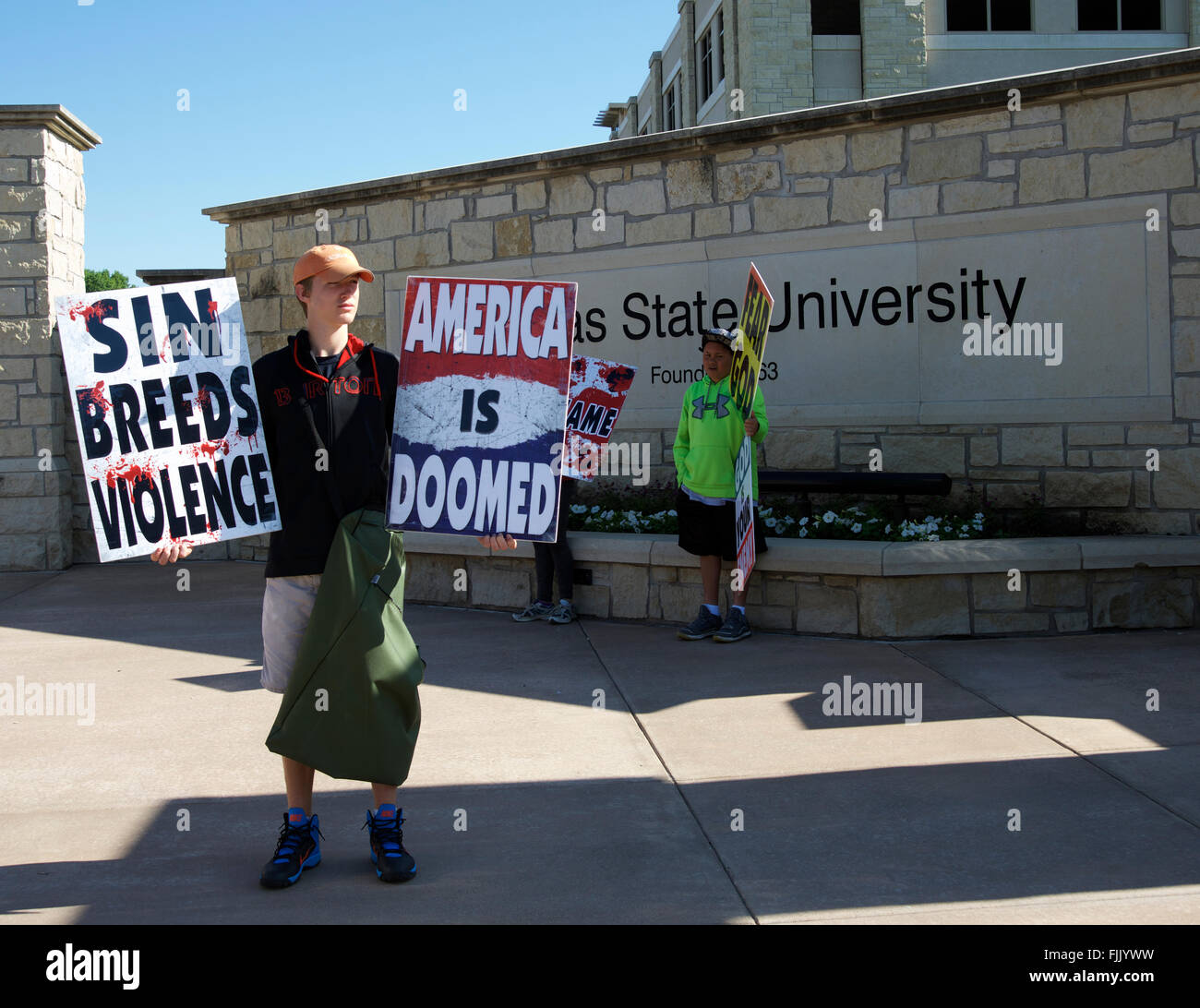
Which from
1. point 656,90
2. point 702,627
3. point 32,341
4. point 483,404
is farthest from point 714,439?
point 656,90

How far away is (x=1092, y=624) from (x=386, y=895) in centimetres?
538

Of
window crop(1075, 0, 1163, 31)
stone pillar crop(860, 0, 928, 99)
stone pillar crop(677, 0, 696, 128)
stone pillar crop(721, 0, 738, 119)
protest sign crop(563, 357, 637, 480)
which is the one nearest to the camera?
protest sign crop(563, 357, 637, 480)

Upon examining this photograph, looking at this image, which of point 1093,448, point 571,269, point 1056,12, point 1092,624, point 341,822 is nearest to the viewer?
point 341,822

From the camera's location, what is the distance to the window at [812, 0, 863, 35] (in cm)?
2420

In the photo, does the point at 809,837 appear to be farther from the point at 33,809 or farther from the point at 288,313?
the point at 288,313

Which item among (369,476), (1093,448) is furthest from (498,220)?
(369,476)

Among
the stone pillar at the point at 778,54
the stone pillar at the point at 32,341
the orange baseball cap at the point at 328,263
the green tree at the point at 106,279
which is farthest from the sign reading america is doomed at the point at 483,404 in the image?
the green tree at the point at 106,279

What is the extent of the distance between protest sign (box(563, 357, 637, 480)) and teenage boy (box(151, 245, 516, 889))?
13.8ft

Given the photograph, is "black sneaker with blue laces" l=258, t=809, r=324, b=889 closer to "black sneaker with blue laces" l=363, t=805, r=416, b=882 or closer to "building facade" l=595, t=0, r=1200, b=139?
"black sneaker with blue laces" l=363, t=805, r=416, b=882

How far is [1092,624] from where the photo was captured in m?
7.36

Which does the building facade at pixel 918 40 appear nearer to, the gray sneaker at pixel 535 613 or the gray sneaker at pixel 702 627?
the gray sneaker at pixel 535 613

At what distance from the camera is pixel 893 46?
77.9ft

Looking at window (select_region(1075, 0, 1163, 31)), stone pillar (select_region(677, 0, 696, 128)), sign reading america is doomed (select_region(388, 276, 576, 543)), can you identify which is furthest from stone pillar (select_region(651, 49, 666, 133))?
sign reading america is doomed (select_region(388, 276, 576, 543))

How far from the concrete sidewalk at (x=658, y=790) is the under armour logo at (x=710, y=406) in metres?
1.46
